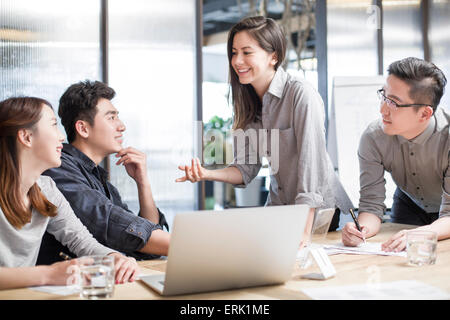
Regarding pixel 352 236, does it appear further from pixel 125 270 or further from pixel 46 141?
pixel 46 141

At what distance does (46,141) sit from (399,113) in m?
1.42

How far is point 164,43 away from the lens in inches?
170

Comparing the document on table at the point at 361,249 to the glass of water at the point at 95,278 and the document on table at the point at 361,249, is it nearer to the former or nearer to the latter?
the document on table at the point at 361,249

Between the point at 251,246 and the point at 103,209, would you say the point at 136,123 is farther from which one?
the point at 251,246

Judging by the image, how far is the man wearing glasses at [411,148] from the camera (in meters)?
2.21

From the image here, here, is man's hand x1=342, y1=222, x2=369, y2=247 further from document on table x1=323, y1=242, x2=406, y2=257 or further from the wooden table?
the wooden table

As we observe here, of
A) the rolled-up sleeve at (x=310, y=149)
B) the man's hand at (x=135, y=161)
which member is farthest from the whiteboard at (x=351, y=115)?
the man's hand at (x=135, y=161)

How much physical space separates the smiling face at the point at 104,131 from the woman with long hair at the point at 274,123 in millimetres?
438

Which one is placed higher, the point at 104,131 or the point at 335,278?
the point at 104,131

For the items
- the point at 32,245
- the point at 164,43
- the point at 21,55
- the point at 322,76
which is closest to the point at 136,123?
the point at 164,43

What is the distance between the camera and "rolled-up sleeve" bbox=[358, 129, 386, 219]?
2.42 meters

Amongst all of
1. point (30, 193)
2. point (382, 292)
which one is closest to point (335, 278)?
point (382, 292)

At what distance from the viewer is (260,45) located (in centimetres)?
233
